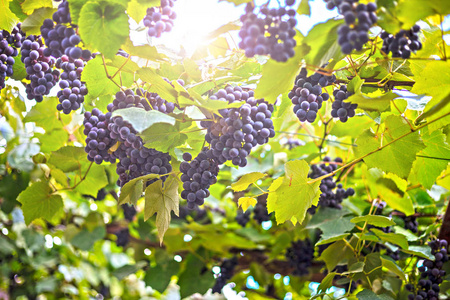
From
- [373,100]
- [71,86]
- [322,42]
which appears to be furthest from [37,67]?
[373,100]

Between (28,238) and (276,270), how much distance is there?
1.94 meters

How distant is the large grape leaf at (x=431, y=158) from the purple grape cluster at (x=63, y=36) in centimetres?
132

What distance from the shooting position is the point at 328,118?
210 cm

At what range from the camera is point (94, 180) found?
1954mm

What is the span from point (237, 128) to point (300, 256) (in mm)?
1431

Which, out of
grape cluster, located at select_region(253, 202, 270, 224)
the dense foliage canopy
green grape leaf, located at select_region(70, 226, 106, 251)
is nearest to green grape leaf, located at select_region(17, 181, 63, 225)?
the dense foliage canopy

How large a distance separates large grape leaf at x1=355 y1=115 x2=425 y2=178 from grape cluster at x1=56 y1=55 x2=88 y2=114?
3.58 ft

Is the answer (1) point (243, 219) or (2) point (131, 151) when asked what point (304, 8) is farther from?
(1) point (243, 219)

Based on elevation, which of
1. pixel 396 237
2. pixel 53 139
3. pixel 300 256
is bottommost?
pixel 300 256

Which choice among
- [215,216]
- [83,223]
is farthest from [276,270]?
[83,223]

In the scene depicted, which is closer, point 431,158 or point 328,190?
point 431,158

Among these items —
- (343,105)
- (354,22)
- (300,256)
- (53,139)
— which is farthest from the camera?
(300,256)

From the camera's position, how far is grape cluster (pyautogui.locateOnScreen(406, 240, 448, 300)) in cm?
176

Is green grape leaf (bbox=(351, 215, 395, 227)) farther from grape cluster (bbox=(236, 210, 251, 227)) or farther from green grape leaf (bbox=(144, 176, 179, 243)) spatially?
grape cluster (bbox=(236, 210, 251, 227))
